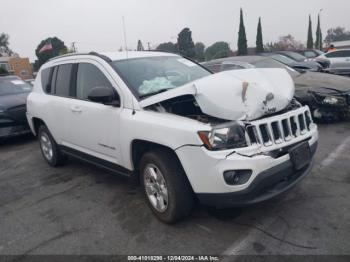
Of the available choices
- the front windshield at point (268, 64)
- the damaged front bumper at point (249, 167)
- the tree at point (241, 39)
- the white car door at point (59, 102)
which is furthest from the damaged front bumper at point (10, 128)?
the tree at point (241, 39)

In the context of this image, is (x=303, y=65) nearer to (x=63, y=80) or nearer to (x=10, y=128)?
(x=63, y=80)

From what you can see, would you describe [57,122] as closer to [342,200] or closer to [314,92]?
[342,200]

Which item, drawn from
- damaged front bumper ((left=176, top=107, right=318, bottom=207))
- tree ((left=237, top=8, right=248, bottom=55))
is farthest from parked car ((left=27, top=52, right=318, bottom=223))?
tree ((left=237, top=8, right=248, bottom=55))

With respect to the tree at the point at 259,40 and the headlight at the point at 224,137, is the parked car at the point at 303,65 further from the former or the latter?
the tree at the point at 259,40

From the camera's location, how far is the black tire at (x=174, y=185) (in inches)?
123

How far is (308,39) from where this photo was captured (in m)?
46.7

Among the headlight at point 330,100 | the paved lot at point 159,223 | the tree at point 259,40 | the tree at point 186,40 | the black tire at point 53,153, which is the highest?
the tree at point 186,40

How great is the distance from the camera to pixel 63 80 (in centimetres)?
490

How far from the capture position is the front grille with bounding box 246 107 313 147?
9.67 feet

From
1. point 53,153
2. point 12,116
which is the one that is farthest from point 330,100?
point 12,116

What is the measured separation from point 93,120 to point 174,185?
1496mm

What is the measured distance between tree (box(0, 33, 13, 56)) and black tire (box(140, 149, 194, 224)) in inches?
4080

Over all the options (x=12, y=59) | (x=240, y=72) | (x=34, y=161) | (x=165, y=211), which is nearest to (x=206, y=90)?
(x=240, y=72)

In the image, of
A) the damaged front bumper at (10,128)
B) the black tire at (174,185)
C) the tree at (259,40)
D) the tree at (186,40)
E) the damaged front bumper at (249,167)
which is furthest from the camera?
the tree at (186,40)
